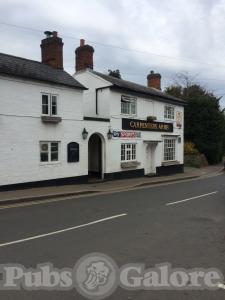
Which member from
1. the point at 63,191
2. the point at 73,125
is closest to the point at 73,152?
the point at 73,125

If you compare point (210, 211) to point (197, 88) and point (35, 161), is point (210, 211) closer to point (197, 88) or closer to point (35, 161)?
point (35, 161)

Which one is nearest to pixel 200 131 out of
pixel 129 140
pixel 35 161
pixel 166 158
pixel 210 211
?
pixel 166 158

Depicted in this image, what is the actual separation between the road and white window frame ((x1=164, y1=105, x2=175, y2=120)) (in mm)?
15186

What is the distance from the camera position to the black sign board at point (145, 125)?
24641mm

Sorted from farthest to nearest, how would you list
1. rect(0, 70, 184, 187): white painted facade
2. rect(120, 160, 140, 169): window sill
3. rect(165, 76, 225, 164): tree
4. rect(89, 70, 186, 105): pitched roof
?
rect(165, 76, 225, 164): tree < rect(120, 160, 140, 169): window sill < rect(89, 70, 186, 105): pitched roof < rect(0, 70, 184, 187): white painted facade

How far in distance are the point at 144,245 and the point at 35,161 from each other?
37.6ft

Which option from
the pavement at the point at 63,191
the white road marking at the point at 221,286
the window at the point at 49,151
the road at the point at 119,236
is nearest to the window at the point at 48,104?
the window at the point at 49,151

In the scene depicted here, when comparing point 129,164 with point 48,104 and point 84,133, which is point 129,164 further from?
point 48,104

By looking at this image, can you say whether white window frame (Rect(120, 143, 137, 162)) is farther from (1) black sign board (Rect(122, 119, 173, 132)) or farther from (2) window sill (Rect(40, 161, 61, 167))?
(2) window sill (Rect(40, 161, 61, 167))

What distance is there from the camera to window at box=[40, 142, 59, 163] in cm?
1905

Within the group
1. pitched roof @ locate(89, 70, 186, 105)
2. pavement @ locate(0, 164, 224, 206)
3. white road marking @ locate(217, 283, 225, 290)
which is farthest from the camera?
pitched roof @ locate(89, 70, 186, 105)

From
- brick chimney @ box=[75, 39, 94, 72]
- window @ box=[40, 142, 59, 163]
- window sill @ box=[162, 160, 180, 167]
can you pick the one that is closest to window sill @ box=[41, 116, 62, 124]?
window @ box=[40, 142, 59, 163]

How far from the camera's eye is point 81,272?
6312mm

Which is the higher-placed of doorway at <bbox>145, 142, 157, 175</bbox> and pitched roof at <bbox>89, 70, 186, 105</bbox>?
pitched roof at <bbox>89, 70, 186, 105</bbox>
